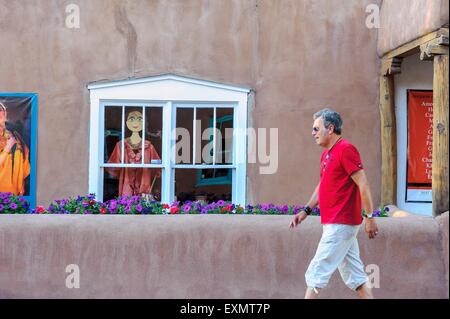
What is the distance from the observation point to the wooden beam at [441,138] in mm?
7984

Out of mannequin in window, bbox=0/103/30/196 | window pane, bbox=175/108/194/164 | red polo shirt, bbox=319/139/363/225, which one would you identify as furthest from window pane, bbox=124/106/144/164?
red polo shirt, bbox=319/139/363/225

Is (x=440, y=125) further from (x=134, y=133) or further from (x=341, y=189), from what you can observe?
(x=134, y=133)

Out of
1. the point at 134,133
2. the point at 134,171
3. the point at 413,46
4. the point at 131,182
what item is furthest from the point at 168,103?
the point at 413,46

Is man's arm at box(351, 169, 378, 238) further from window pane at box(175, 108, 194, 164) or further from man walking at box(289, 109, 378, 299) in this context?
window pane at box(175, 108, 194, 164)

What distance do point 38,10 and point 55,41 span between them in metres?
0.44

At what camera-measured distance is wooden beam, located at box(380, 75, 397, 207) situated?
973 cm

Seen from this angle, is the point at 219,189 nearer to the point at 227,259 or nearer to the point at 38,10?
the point at 227,259

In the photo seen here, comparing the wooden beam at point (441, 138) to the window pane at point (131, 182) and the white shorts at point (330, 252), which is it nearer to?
the white shorts at point (330, 252)

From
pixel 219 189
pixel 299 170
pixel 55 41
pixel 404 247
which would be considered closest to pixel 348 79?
pixel 299 170

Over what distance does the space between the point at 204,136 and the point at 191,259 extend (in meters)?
2.41

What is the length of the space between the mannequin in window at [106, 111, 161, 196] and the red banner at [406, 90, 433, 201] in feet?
10.8

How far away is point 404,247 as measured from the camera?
789 cm

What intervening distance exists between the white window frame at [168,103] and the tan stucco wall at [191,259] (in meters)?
1.90

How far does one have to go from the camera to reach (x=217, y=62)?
9812mm
